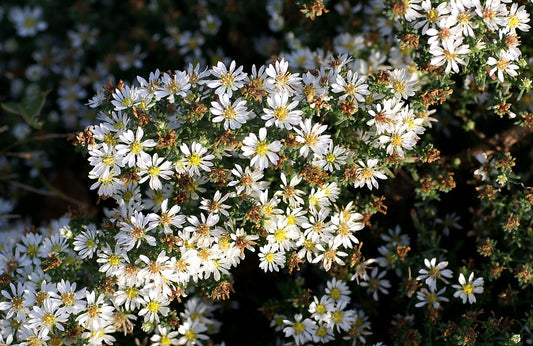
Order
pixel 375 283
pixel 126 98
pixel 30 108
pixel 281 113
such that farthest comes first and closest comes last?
pixel 30 108, pixel 375 283, pixel 126 98, pixel 281 113

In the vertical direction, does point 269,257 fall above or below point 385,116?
below

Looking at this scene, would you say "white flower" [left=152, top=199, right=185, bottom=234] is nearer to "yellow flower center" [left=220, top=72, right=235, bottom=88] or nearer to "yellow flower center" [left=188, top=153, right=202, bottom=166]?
"yellow flower center" [left=188, top=153, right=202, bottom=166]

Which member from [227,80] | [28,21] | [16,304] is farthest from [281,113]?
[28,21]

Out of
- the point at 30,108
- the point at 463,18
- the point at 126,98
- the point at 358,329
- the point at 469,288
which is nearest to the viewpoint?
the point at 126,98

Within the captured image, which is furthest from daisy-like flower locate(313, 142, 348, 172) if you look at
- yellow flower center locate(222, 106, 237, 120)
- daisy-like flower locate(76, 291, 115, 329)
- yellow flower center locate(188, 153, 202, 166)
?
daisy-like flower locate(76, 291, 115, 329)

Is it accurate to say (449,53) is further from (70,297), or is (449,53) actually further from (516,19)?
(70,297)

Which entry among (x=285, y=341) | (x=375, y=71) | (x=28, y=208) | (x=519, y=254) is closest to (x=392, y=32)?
(x=375, y=71)

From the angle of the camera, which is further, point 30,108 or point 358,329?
point 30,108
